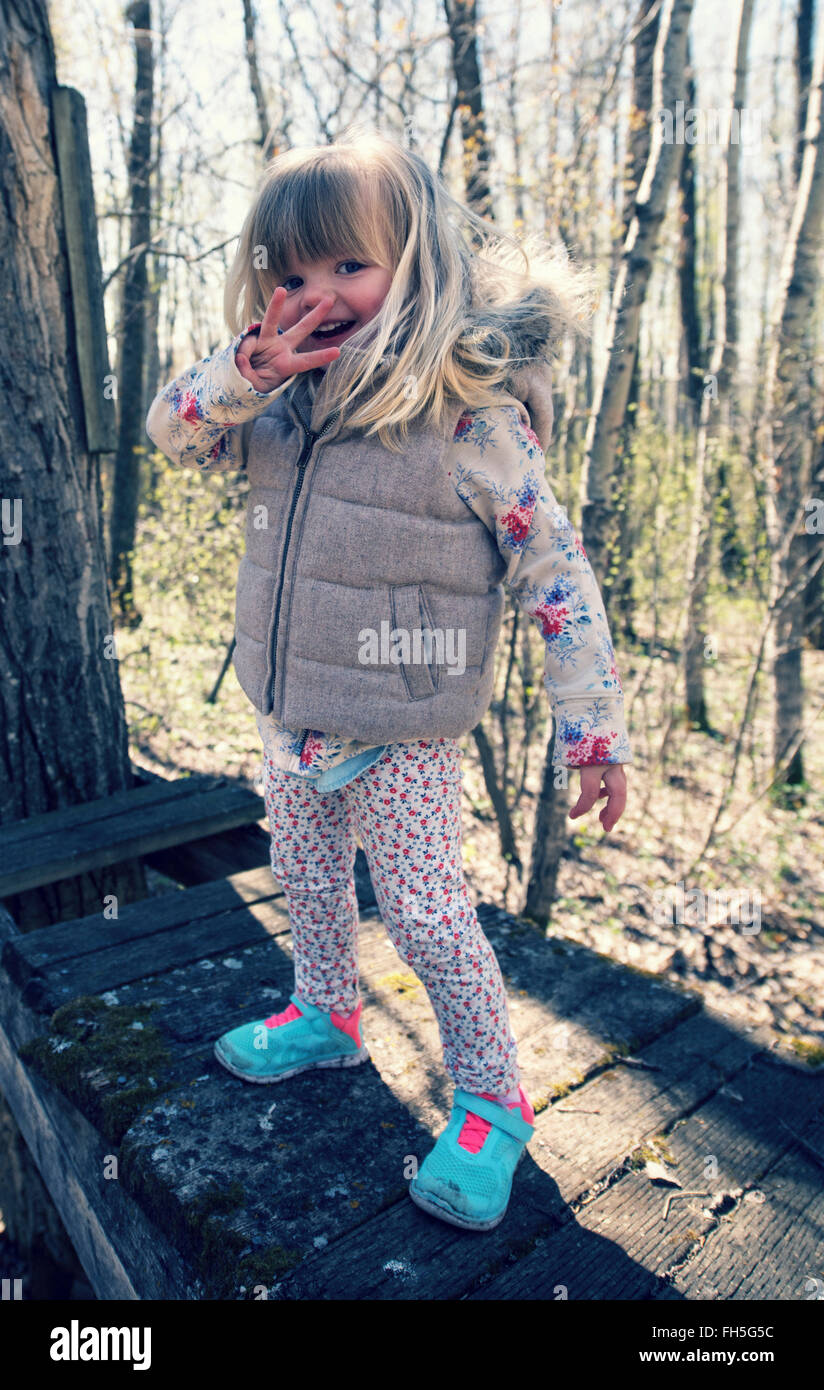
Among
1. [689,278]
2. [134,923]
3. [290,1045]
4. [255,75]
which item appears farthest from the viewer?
[689,278]

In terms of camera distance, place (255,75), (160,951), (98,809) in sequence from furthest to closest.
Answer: (255,75) < (98,809) < (160,951)

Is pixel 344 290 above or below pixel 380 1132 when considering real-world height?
above

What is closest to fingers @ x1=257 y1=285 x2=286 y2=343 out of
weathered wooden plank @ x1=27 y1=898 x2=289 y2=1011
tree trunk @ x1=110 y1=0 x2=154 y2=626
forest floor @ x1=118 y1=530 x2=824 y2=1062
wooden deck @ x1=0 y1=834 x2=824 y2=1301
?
wooden deck @ x1=0 y1=834 x2=824 y2=1301

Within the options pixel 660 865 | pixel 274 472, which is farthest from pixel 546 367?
pixel 660 865

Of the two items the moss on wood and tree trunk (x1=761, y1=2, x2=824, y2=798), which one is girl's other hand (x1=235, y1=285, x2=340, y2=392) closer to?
the moss on wood

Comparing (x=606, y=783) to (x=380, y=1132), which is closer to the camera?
(x=606, y=783)

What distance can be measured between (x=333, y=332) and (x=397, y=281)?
15 centimetres

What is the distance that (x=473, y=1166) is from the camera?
1.73 m

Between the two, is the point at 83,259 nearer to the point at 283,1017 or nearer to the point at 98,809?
the point at 98,809

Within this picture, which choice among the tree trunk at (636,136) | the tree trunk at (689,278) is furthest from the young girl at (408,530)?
the tree trunk at (689,278)

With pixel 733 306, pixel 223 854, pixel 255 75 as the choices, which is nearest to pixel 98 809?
pixel 223 854

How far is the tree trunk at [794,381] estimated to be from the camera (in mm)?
5145

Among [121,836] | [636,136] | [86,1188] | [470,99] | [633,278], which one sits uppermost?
[470,99]
